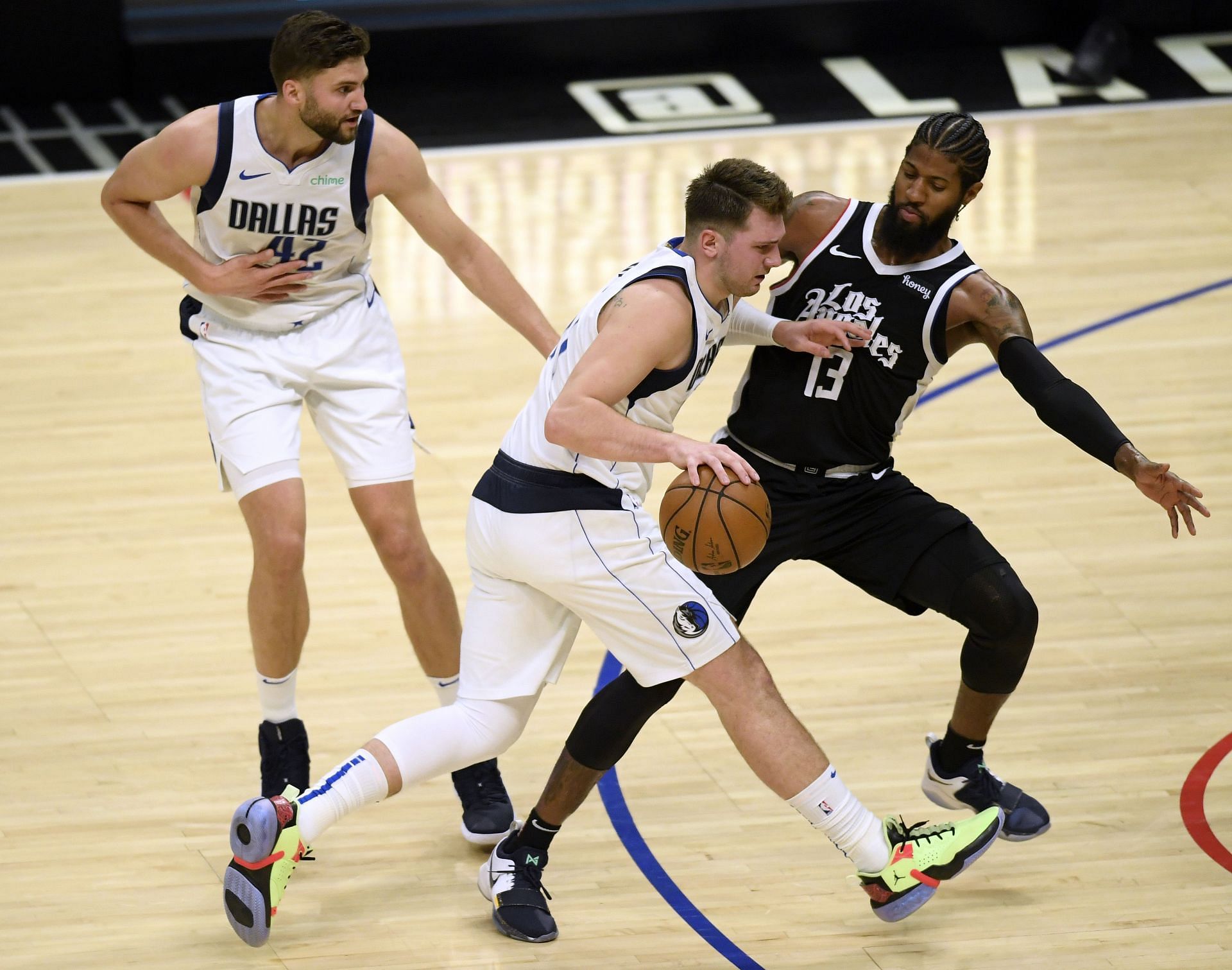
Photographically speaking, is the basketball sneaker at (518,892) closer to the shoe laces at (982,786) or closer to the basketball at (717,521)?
the basketball at (717,521)

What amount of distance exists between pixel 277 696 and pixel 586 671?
4.27 feet

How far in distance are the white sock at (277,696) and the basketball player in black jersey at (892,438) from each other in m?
0.80

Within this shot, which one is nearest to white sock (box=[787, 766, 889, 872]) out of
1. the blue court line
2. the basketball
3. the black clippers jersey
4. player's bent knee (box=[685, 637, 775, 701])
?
player's bent knee (box=[685, 637, 775, 701])

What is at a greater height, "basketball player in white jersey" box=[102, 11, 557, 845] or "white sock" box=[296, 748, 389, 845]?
"basketball player in white jersey" box=[102, 11, 557, 845]

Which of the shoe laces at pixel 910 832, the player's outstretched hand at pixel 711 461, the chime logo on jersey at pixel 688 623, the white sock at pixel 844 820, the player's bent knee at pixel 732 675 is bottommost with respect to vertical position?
the shoe laces at pixel 910 832

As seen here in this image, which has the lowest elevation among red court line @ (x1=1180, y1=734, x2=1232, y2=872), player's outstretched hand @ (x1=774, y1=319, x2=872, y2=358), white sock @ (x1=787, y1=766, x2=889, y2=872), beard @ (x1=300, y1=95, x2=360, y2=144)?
red court line @ (x1=1180, y1=734, x2=1232, y2=872)

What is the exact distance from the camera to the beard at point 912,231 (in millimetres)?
4367

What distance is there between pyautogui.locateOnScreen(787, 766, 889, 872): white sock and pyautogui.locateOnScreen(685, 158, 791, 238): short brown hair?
1.32 metres

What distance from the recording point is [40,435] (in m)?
7.49

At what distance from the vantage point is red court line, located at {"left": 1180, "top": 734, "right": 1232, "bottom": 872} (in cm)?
453

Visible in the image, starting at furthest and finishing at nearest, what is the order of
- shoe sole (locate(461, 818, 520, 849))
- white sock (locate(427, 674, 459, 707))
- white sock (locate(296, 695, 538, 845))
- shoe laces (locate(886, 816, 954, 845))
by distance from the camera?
white sock (locate(427, 674, 459, 707))
shoe sole (locate(461, 818, 520, 849))
shoe laces (locate(886, 816, 954, 845))
white sock (locate(296, 695, 538, 845))

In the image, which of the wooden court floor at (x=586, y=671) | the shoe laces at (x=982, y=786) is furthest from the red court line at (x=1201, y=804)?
the shoe laces at (x=982, y=786)

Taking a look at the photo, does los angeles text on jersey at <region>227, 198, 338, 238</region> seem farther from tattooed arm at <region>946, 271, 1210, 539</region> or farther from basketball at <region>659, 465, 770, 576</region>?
tattooed arm at <region>946, 271, 1210, 539</region>

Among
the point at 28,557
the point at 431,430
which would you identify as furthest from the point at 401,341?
the point at 28,557
